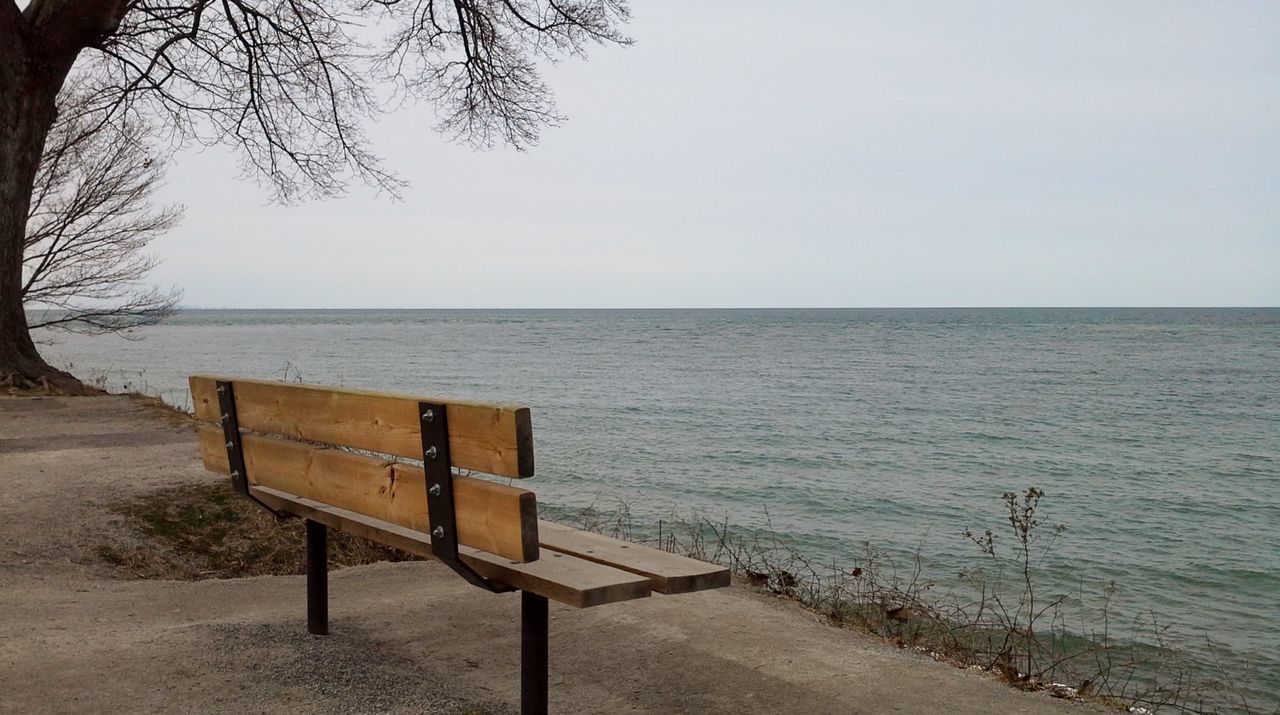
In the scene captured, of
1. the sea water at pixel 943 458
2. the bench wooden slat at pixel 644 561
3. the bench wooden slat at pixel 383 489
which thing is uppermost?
the bench wooden slat at pixel 383 489

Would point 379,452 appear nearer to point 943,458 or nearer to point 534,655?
point 534,655

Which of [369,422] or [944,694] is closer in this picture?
[369,422]

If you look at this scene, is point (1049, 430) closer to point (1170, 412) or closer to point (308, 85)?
point (1170, 412)

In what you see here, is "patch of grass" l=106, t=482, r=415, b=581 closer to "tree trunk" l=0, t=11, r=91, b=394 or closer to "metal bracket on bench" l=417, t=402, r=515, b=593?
"metal bracket on bench" l=417, t=402, r=515, b=593

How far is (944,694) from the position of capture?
4.13m

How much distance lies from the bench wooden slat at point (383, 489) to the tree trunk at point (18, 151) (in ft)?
29.3

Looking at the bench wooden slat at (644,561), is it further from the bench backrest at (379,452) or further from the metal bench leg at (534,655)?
the bench backrest at (379,452)

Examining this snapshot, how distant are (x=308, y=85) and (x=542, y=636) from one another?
12.7 meters

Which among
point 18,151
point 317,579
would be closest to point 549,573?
point 317,579

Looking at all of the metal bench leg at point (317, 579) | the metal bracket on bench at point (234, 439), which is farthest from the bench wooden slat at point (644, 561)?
the metal bracket on bench at point (234, 439)

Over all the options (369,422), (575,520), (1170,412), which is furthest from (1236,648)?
(1170,412)

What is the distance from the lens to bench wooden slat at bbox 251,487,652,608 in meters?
2.85

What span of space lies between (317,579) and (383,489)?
1.14 m

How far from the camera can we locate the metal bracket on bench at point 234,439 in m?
4.51
